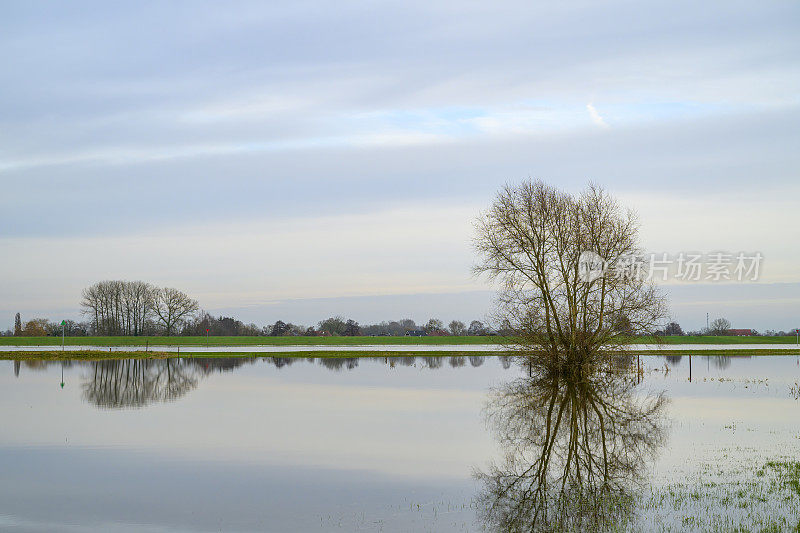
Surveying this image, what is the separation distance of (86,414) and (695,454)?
1823cm

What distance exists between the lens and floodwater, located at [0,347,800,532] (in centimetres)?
1132

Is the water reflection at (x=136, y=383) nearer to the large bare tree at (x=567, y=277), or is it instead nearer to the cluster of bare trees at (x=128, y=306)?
the large bare tree at (x=567, y=277)

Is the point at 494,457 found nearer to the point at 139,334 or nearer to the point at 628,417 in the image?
the point at 628,417

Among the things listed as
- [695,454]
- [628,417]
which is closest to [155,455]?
[695,454]

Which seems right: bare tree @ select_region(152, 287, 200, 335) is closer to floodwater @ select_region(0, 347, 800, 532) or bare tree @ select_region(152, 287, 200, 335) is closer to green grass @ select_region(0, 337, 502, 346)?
green grass @ select_region(0, 337, 502, 346)

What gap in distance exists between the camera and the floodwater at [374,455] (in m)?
11.3

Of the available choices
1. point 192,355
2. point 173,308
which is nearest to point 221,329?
point 173,308

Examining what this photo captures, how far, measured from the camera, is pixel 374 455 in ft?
54.3

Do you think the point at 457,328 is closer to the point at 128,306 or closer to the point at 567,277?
the point at 128,306

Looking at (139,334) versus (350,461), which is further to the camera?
(139,334)

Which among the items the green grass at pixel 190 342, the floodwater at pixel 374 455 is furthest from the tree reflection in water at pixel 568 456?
the green grass at pixel 190 342

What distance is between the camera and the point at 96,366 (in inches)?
1959

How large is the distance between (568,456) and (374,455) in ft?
13.9

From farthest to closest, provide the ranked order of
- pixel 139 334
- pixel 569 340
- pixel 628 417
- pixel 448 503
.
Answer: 1. pixel 139 334
2. pixel 569 340
3. pixel 628 417
4. pixel 448 503
